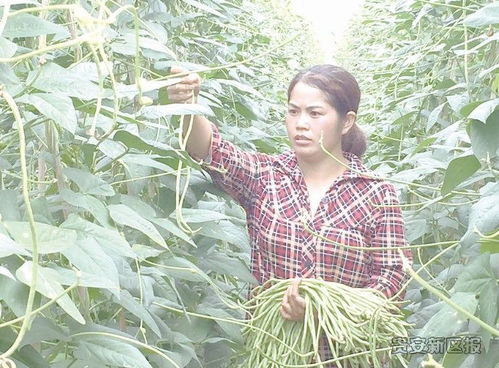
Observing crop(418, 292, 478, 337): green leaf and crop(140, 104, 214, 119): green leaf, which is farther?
crop(140, 104, 214, 119): green leaf

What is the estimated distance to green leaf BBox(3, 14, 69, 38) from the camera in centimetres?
74

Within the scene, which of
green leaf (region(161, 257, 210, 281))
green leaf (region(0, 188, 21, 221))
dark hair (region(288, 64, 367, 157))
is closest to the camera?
green leaf (region(0, 188, 21, 221))

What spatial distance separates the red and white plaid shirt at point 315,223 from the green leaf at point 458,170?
1.40 ft

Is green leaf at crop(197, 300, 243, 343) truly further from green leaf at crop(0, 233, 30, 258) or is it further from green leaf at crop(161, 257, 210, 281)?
green leaf at crop(0, 233, 30, 258)

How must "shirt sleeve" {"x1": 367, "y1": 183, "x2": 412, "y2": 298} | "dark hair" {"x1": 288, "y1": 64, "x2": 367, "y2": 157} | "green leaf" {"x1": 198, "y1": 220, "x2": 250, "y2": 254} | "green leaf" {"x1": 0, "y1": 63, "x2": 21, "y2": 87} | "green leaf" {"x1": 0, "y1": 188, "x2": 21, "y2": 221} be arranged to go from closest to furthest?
"green leaf" {"x1": 0, "y1": 63, "x2": 21, "y2": 87}, "green leaf" {"x1": 0, "y1": 188, "x2": 21, "y2": 221}, "green leaf" {"x1": 198, "y1": 220, "x2": 250, "y2": 254}, "shirt sleeve" {"x1": 367, "y1": 183, "x2": 412, "y2": 298}, "dark hair" {"x1": 288, "y1": 64, "x2": 367, "y2": 157}

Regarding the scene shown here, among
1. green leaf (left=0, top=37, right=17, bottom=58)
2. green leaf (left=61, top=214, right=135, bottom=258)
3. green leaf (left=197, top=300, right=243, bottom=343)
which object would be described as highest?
green leaf (left=0, top=37, right=17, bottom=58)

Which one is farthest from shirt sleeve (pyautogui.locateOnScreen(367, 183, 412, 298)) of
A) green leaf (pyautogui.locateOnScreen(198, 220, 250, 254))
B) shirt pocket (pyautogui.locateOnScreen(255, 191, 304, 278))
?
green leaf (pyautogui.locateOnScreen(198, 220, 250, 254))

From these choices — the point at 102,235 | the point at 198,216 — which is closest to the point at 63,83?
the point at 102,235

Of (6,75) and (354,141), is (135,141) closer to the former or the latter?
(6,75)

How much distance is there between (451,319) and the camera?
84cm

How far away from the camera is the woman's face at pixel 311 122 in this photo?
1.43 metres

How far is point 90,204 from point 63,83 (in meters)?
0.16

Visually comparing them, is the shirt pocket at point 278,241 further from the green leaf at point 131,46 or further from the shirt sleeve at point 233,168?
the green leaf at point 131,46

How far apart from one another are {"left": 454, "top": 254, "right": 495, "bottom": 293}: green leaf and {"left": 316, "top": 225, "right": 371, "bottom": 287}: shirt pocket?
1.54ft
